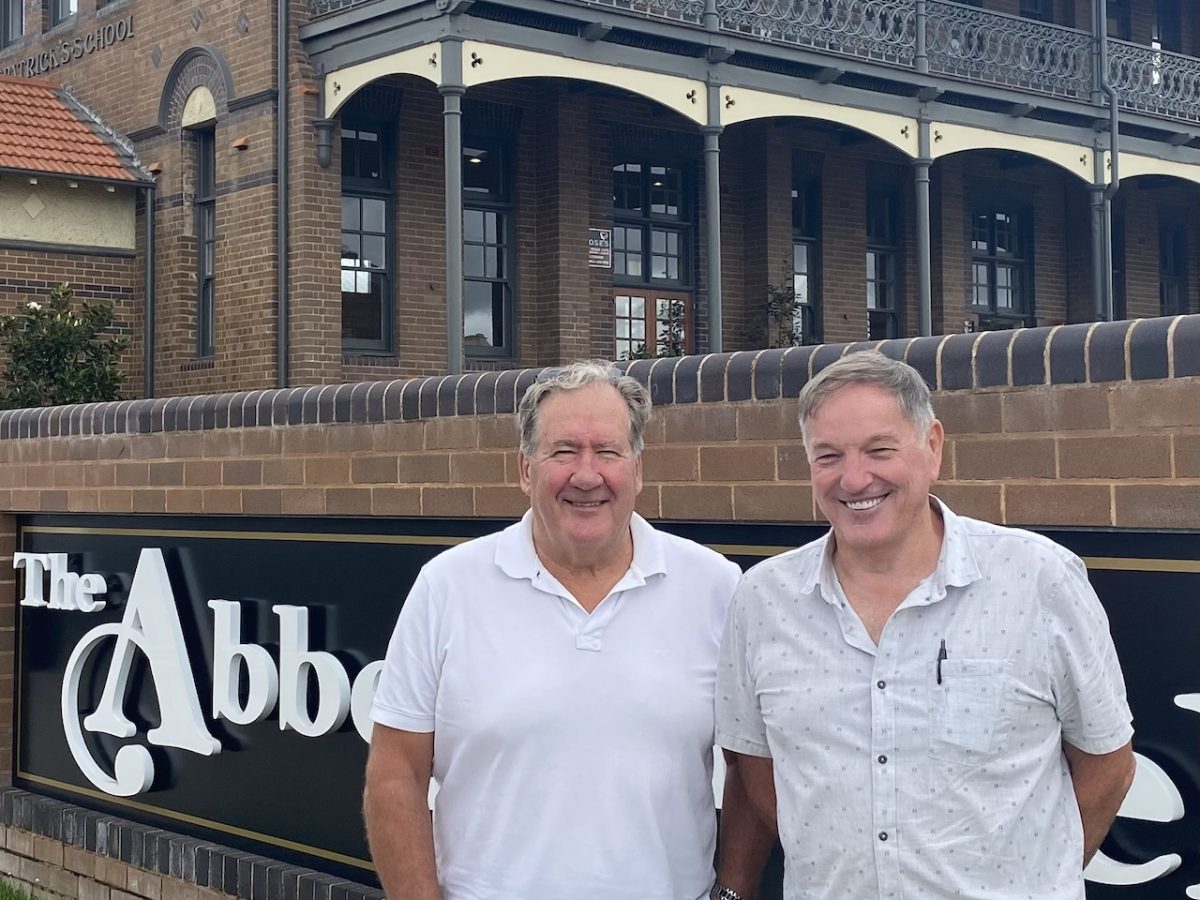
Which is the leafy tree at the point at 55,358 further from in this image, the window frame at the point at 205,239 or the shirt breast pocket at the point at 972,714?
the shirt breast pocket at the point at 972,714

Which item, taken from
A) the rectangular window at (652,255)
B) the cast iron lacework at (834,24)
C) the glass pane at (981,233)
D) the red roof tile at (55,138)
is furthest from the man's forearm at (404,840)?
the glass pane at (981,233)

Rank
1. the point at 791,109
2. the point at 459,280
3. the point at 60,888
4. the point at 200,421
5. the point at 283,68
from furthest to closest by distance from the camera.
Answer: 1. the point at 791,109
2. the point at 283,68
3. the point at 459,280
4. the point at 60,888
5. the point at 200,421

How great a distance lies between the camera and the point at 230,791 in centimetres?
Result: 599

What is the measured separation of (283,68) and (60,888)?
8588 mm

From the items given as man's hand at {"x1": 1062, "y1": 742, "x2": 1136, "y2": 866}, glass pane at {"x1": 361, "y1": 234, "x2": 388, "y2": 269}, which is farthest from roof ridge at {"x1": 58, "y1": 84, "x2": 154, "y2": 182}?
man's hand at {"x1": 1062, "y1": 742, "x2": 1136, "y2": 866}

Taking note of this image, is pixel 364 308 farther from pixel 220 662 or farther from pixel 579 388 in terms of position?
pixel 579 388

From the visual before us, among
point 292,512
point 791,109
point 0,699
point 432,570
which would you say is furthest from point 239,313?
point 432,570

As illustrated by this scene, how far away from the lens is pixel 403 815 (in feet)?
9.29

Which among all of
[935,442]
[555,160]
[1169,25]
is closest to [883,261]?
[555,160]

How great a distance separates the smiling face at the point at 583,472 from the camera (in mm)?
2791

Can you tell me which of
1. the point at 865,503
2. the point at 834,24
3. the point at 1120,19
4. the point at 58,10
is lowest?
the point at 865,503

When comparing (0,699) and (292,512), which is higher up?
(292,512)

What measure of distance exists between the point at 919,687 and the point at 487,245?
12.8m

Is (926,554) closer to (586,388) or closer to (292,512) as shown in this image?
(586,388)
